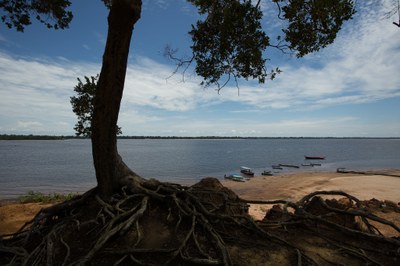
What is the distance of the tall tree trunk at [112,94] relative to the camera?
5359 mm

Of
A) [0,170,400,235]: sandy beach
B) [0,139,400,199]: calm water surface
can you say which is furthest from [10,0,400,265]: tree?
[0,139,400,199]: calm water surface

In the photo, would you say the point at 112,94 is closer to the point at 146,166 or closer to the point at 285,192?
the point at 285,192

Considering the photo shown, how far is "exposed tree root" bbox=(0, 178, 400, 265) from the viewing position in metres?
4.67

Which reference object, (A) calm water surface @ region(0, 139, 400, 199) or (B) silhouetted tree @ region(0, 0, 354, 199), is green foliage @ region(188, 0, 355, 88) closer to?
(B) silhouetted tree @ region(0, 0, 354, 199)

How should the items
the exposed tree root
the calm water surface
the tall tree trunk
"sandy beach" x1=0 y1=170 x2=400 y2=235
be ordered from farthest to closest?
the calm water surface → "sandy beach" x1=0 y1=170 x2=400 y2=235 → the tall tree trunk → the exposed tree root

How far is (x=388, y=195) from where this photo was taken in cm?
2173

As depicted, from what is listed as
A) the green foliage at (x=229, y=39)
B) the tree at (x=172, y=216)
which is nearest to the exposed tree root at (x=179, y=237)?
the tree at (x=172, y=216)

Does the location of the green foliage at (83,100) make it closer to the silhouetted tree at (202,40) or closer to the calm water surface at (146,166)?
the silhouetted tree at (202,40)

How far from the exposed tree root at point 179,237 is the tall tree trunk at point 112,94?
1.46ft

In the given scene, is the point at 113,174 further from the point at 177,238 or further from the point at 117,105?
the point at 177,238

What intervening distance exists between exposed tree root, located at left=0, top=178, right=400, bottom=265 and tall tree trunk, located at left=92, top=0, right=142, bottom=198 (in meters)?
0.45

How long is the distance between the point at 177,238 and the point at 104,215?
1.52m

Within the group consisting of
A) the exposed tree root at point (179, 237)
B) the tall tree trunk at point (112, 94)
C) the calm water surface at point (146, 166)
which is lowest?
the calm water surface at point (146, 166)

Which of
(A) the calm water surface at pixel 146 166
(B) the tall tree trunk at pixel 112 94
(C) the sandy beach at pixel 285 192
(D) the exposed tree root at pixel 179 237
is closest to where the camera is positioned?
(D) the exposed tree root at pixel 179 237
